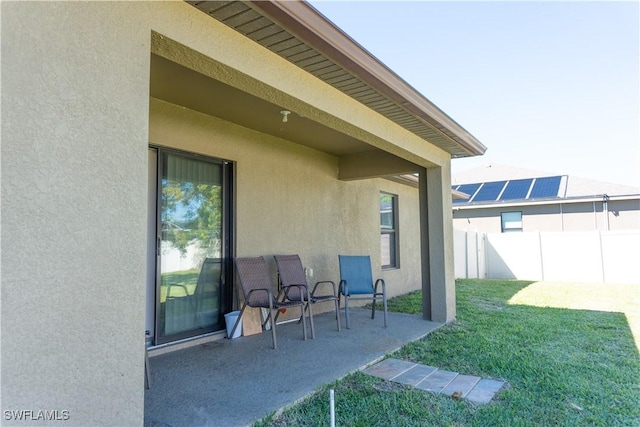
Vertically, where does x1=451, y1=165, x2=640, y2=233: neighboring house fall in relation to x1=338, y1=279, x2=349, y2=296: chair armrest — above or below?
above

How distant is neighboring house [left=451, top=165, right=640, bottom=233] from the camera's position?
12797mm

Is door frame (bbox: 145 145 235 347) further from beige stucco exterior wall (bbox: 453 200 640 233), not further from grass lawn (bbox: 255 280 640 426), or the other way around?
beige stucco exterior wall (bbox: 453 200 640 233)

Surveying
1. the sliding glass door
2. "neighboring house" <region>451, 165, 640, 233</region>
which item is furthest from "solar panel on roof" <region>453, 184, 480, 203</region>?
the sliding glass door

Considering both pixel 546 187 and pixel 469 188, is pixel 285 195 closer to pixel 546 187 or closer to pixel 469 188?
pixel 546 187

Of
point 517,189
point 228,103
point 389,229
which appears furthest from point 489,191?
point 228,103

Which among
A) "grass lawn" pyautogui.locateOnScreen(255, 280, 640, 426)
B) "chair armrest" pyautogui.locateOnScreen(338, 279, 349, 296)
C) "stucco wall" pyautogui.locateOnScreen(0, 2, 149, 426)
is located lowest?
"grass lawn" pyautogui.locateOnScreen(255, 280, 640, 426)

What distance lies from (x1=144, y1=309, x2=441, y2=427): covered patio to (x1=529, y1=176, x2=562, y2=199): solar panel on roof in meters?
11.5

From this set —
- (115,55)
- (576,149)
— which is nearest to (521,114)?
(576,149)

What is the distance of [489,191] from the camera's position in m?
16.1

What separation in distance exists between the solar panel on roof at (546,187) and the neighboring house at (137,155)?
11.0m

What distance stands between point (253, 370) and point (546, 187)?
49.8 ft

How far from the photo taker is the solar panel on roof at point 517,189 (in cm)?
1465

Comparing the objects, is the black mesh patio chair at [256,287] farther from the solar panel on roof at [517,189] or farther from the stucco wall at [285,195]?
the solar panel on roof at [517,189]

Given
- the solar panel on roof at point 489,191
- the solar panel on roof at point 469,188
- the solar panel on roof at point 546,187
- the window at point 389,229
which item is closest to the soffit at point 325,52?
the window at point 389,229
